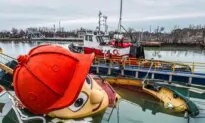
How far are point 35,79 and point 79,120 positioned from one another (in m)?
2.50

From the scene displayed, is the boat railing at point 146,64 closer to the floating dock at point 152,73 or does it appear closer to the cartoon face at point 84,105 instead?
the floating dock at point 152,73

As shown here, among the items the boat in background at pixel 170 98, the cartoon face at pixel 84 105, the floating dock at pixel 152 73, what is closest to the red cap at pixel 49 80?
the cartoon face at pixel 84 105

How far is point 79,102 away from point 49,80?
2.02 metres

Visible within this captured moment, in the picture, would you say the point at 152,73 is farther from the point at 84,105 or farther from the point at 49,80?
the point at 49,80

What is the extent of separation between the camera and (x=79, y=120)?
280 inches

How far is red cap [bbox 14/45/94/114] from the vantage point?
5328 mm

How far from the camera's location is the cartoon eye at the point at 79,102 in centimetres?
699

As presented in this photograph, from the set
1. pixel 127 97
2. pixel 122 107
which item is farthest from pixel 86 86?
pixel 127 97

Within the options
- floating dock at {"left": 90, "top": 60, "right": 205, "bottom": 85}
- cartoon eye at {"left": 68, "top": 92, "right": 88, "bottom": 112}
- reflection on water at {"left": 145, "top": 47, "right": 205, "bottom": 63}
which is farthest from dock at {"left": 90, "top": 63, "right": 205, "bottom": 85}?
reflection on water at {"left": 145, "top": 47, "right": 205, "bottom": 63}

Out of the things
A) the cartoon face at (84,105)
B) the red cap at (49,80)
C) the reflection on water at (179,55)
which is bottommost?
the reflection on water at (179,55)

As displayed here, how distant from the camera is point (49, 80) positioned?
17.6 feet

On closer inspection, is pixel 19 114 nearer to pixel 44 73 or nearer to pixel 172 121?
pixel 44 73

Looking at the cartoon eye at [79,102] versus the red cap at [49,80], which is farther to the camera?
the cartoon eye at [79,102]

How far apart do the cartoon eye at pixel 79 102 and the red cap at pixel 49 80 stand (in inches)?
60.0
